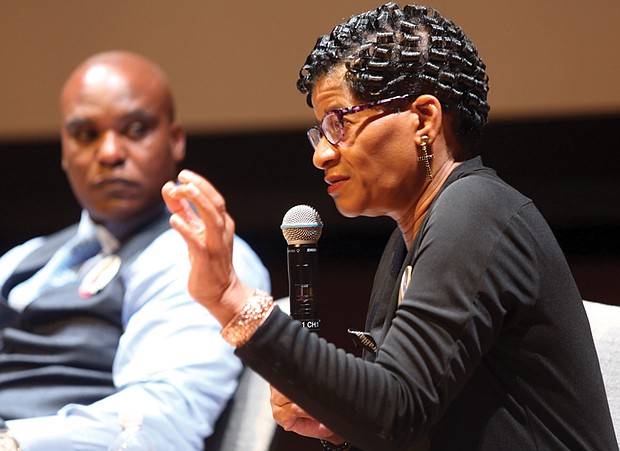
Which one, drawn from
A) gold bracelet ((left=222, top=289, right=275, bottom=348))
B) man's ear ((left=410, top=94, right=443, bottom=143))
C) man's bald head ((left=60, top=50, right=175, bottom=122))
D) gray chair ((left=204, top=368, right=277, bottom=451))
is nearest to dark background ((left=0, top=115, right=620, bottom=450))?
man's bald head ((left=60, top=50, right=175, bottom=122))

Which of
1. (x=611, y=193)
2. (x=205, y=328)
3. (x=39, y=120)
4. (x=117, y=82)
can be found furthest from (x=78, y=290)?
(x=611, y=193)

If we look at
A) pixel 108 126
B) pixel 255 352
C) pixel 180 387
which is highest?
pixel 255 352

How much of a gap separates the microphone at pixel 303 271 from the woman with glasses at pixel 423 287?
0.32 ft

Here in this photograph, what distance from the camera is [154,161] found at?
2850 millimetres

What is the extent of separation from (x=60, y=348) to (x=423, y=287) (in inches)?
62.1

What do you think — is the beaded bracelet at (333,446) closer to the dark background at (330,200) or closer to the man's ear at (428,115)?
the man's ear at (428,115)

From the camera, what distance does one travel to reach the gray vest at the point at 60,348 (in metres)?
2.47

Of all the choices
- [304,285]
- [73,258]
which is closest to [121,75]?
[73,258]

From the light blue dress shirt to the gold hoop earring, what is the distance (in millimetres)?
1102

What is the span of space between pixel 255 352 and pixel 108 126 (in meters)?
1.85

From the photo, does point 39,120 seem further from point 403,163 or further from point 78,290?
point 403,163

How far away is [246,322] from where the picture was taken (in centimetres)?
114

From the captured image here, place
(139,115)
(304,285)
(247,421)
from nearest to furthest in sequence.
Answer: (304,285) < (247,421) < (139,115)

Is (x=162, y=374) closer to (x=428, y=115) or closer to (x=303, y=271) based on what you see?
(x=303, y=271)
